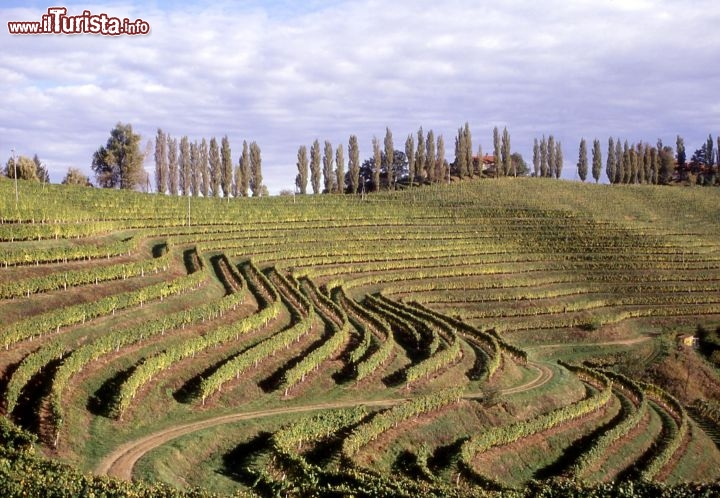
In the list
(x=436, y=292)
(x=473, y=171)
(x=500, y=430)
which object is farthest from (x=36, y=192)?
(x=473, y=171)

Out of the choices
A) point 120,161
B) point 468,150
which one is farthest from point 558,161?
point 120,161

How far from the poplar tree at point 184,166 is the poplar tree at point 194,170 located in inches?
30.7

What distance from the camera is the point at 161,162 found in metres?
124

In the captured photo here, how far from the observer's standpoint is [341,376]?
47344 mm

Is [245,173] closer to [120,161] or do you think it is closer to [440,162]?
[120,161]

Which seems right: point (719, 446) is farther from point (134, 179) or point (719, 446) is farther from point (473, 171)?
point (473, 171)

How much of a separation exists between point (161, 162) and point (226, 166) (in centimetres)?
1137

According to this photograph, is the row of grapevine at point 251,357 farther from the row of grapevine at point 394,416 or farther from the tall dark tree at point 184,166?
the tall dark tree at point 184,166

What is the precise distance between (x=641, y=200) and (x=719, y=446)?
3658 inches

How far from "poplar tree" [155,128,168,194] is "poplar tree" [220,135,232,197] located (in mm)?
9925

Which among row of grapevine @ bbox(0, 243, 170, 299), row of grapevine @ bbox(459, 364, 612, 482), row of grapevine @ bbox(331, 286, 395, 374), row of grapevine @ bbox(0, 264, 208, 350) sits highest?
row of grapevine @ bbox(0, 243, 170, 299)

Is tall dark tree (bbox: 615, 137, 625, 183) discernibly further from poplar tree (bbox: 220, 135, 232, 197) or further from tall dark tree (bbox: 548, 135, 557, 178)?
poplar tree (bbox: 220, 135, 232, 197)

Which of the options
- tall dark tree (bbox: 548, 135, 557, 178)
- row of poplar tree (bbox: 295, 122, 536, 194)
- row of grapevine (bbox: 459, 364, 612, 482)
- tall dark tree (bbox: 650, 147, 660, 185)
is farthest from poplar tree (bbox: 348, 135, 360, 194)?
row of grapevine (bbox: 459, 364, 612, 482)

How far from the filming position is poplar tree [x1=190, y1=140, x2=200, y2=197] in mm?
125438
